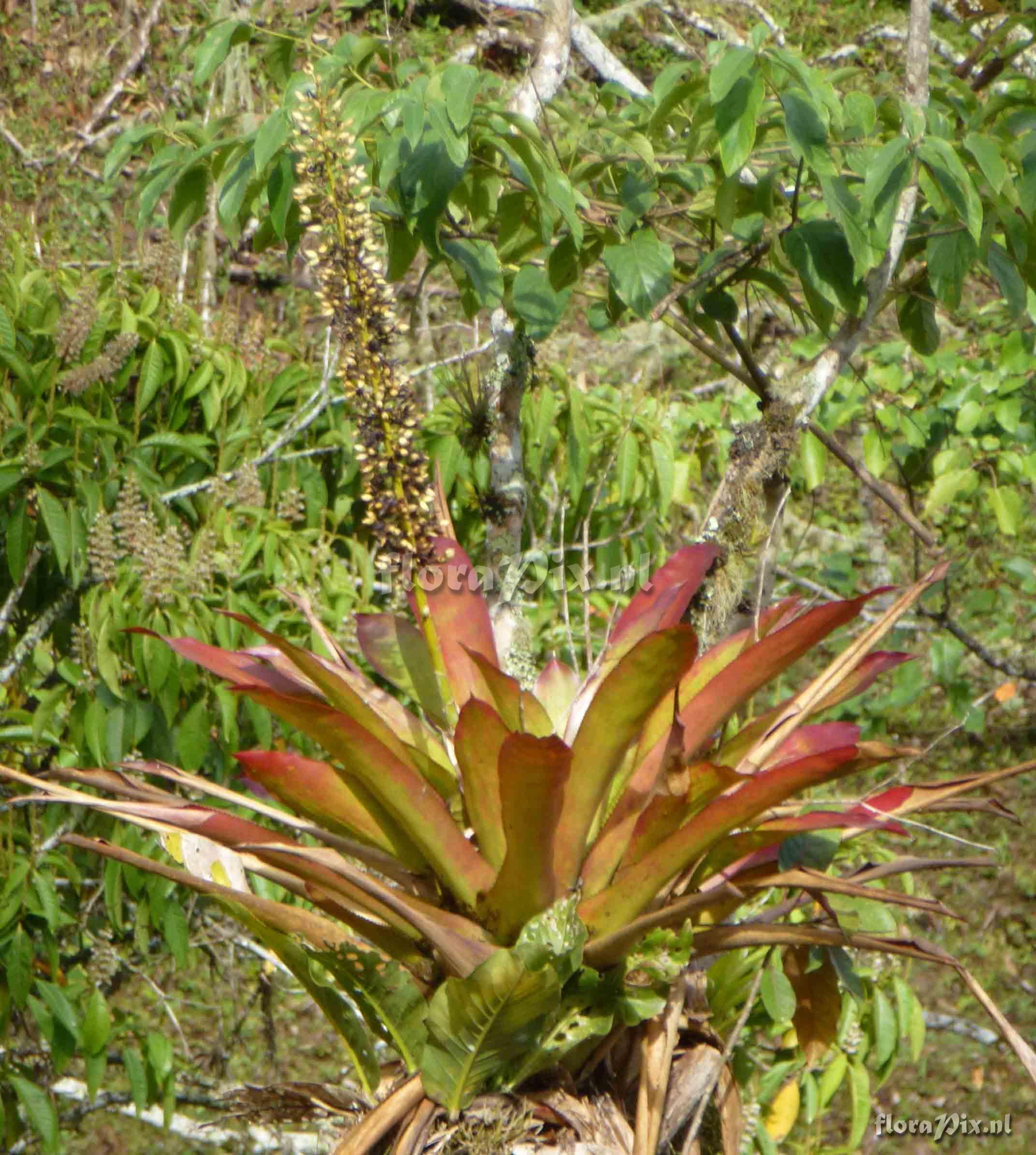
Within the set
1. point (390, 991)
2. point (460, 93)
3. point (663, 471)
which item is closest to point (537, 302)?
point (460, 93)

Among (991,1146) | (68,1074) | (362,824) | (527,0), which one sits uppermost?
(527,0)

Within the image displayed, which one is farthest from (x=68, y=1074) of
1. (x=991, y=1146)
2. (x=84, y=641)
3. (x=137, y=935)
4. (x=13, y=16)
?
(x=13, y=16)

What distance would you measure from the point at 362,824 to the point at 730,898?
0.38 meters

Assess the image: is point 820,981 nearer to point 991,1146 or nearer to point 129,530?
point 129,530

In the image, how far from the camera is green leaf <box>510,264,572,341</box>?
180 centimetres

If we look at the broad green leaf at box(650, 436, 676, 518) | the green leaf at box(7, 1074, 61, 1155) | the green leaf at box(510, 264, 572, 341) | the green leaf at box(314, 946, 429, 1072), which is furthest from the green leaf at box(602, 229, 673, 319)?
the green leaf at box(7, 1074, 61, 1155)

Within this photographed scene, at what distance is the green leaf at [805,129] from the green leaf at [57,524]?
5.04 feet

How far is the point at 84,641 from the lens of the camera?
2559mm

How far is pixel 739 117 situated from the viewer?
1.54 m

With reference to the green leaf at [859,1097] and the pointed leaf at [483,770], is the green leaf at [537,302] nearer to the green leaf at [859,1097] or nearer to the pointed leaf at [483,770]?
the pointed leaf at [483,770]

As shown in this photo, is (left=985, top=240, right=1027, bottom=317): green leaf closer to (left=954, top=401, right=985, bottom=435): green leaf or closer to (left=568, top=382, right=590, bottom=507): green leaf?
(left=568, top=382, right=590, bottom=507): green leaf

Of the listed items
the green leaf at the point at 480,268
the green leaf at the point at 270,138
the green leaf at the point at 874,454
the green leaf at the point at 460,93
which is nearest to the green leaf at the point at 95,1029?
the green leaf at the point at 480,268

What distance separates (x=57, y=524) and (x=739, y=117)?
152cm

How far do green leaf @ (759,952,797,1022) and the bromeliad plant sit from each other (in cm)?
57
